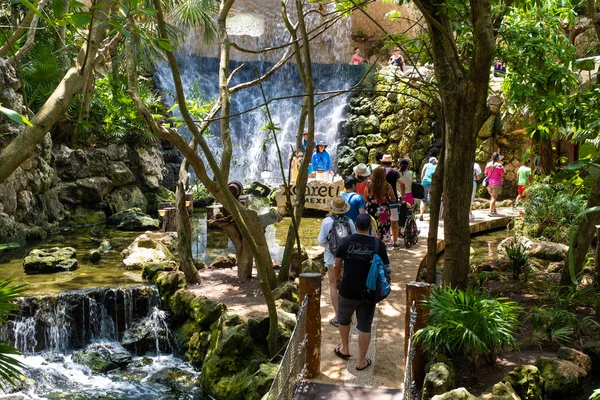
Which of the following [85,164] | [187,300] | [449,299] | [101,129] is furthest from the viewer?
[101,129]

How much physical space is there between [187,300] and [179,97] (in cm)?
342

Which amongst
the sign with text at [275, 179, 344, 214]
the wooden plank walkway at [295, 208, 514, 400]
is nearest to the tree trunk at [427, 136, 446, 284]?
the wooden plank walkway at [295, 208, 514, 400]

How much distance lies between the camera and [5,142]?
12961mm

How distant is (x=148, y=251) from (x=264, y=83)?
48.3 ft

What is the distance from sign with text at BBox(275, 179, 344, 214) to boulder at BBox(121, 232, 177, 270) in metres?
3.89

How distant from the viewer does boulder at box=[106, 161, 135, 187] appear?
17.6m

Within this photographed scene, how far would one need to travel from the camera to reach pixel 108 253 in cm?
1219

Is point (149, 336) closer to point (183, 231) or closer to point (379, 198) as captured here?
point (183, 231)

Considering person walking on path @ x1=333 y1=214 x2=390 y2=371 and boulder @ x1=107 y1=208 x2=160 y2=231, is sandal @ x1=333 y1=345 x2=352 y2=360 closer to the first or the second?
person walking on path @ x1=333 y1=214 x2=390 y2=371

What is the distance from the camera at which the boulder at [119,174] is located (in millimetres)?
17641

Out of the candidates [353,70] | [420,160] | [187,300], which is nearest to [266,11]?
[353,70]

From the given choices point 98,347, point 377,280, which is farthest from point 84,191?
point 377,280

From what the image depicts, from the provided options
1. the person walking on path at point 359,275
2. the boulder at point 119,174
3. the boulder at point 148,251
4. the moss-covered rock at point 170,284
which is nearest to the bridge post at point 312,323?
the person walking on path at point 359,275

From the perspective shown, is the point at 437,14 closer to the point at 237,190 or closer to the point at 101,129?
the point at 237,190
